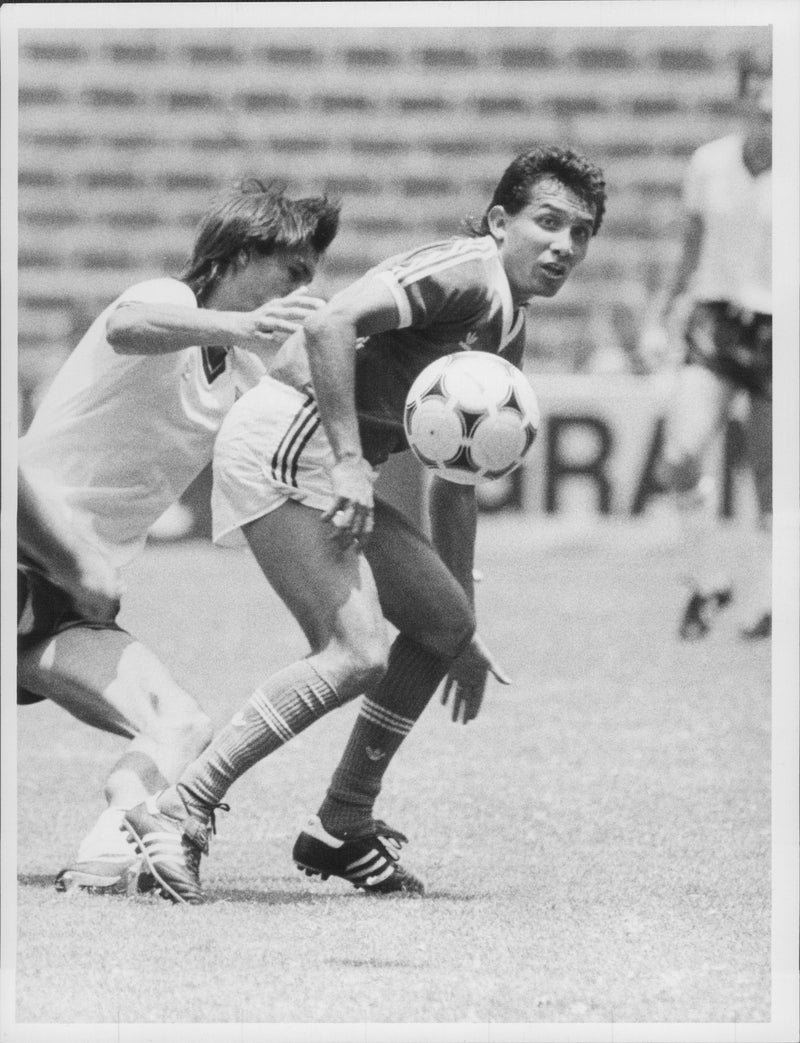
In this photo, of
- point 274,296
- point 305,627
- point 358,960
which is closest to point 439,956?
point 358,960

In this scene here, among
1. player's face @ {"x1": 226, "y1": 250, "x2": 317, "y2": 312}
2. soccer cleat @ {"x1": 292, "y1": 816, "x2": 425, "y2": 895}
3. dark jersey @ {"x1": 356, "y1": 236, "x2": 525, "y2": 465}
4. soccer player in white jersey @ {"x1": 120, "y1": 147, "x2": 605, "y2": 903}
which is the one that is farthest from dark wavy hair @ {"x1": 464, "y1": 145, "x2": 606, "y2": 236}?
soccer cleat @ {"x1": 292, "y1": 816, "x2": 425, "y2": 895}

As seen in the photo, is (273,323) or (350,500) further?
(273,323)

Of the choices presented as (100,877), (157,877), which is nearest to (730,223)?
(100,877)

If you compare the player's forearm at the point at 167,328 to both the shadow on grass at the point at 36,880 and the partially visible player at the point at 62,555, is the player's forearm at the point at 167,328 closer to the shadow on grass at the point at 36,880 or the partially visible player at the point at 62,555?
the partially visible player at the point at 62,555

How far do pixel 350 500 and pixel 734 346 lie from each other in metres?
5.23

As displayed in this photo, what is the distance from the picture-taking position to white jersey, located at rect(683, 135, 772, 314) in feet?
31.8

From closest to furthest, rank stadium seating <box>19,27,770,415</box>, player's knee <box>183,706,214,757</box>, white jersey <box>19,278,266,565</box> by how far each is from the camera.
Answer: player's knee <box>183,706,214,757</box> → white jersey <box>19,278,266,565</box> → stadium seating <box>19,27,770,415</box>

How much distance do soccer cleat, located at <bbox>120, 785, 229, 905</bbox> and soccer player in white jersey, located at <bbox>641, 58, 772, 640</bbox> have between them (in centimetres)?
497

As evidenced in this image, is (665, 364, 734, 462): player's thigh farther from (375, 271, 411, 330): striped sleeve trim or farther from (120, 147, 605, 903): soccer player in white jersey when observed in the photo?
(375, 271, 411, 330): striped sleeve trim

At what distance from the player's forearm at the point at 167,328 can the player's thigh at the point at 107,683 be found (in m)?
0.74

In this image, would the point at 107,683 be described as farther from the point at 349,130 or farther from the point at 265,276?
the point at 349,130

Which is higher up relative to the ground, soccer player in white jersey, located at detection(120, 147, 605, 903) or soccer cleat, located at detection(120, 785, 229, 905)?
soccer player in white jersey, located at detection(120, 147, 605, 903)

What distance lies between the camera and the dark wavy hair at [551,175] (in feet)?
16.0

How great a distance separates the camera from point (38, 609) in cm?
515
